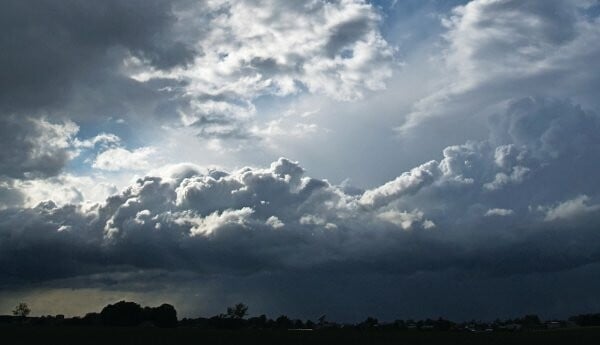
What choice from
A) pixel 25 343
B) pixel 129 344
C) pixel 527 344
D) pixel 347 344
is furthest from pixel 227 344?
pixel 527 344

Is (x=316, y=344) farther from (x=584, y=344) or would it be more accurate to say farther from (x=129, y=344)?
(x=584, y=344)

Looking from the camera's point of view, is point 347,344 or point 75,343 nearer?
point 75,343

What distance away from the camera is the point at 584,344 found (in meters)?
100

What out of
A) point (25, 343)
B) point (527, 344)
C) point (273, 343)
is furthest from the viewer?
point (527, 344)

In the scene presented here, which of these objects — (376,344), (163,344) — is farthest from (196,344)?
(376,344)

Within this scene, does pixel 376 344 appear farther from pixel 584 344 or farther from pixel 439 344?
pixel 584 344

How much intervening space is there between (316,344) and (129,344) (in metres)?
30.4

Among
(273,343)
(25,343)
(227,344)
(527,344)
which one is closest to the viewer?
(25,343)

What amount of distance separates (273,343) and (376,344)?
56.4 feet

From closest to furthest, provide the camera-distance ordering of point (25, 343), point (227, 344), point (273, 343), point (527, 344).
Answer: point (25, 343), point (227, 344), point (273, 343), point (527, 344)

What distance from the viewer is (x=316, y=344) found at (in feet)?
333

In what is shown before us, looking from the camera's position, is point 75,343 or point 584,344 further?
point 584,344

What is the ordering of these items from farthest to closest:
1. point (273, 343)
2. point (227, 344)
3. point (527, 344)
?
point (527, 344), point (273, 343), point (227, 344)

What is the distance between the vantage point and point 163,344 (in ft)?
302
